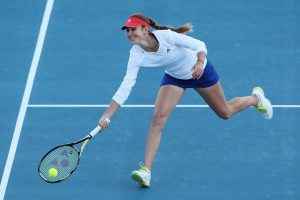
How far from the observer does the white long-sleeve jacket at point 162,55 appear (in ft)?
25.8

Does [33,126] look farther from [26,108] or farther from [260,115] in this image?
[260,115]

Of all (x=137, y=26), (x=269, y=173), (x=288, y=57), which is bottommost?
(x=269, y=173)

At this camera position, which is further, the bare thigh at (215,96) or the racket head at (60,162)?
the bare thigh at (215,96)

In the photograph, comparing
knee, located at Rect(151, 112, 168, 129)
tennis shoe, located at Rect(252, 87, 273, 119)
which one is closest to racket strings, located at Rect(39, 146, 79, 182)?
knee, located at Rect(151, 112, 168, 129)

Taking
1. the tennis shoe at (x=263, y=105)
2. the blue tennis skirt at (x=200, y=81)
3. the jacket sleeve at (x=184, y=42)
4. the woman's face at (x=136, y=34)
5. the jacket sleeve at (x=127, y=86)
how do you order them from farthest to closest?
the tennis shoe at (x=263, y=105) → the blue tennis skirt at (x=200, y=81) → the jacket sleeve at (x=184, y=42) → the jacket sleeve at (x=127, y=86) → the woman's face at (x=136, y=34)

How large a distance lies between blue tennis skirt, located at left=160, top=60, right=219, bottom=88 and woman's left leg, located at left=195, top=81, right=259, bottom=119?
60 millimetres

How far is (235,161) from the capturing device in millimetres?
8859

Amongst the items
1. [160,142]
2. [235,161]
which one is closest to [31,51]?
[160,142]

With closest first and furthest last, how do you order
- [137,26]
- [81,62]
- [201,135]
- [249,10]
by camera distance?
[137,26], [201,135], [81,62], [249,10]

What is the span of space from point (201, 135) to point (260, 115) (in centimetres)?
76

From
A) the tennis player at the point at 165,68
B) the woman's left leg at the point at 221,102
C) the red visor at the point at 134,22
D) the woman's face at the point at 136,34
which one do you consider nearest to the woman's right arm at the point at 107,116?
the tennis player at the point at 165,68

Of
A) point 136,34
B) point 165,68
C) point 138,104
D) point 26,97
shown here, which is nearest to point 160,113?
point 165,68

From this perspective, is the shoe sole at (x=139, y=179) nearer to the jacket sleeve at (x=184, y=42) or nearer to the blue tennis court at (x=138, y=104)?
the blue tennis court at (x=138, y=104)

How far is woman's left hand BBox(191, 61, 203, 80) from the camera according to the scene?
7730mm
